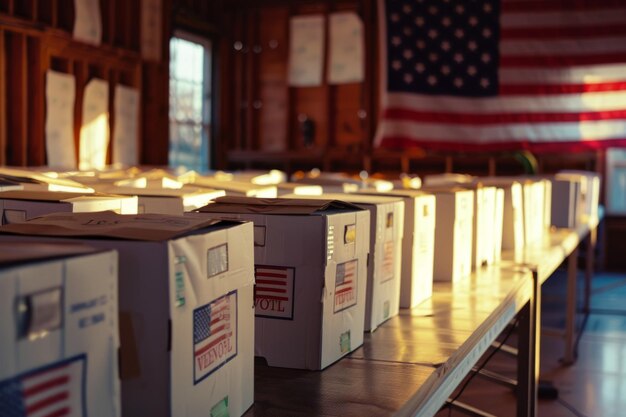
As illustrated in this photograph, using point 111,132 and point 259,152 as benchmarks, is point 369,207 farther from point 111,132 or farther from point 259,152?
point 259,152

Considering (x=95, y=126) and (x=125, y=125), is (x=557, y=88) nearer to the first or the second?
(x=125, y=125)

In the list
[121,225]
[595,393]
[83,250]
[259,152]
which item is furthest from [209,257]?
[259,152]

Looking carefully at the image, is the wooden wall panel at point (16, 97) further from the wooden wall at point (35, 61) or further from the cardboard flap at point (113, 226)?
the cardboard flap at point (113, 226)

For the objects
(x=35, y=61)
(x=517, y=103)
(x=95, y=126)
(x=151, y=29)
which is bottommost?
(x=95, y=126)

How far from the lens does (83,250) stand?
2.42ft

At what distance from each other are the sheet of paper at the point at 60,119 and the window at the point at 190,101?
2021 mm

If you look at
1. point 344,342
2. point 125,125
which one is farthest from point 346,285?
point 125,125

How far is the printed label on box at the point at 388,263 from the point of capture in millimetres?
1675

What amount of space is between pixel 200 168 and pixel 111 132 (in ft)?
7.58

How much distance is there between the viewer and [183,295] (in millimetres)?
874

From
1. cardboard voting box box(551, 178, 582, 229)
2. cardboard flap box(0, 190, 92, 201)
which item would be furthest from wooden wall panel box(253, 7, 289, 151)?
cardboard flap box(0, 190, 92, 201)

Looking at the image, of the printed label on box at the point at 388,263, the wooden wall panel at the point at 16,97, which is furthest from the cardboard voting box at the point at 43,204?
the wooden wall panel at the point at 16,97

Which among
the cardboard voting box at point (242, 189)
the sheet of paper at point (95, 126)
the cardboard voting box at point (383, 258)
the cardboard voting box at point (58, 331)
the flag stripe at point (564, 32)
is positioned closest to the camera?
the cardboard voting box at point (58, 331)

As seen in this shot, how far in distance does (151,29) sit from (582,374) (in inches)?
211
